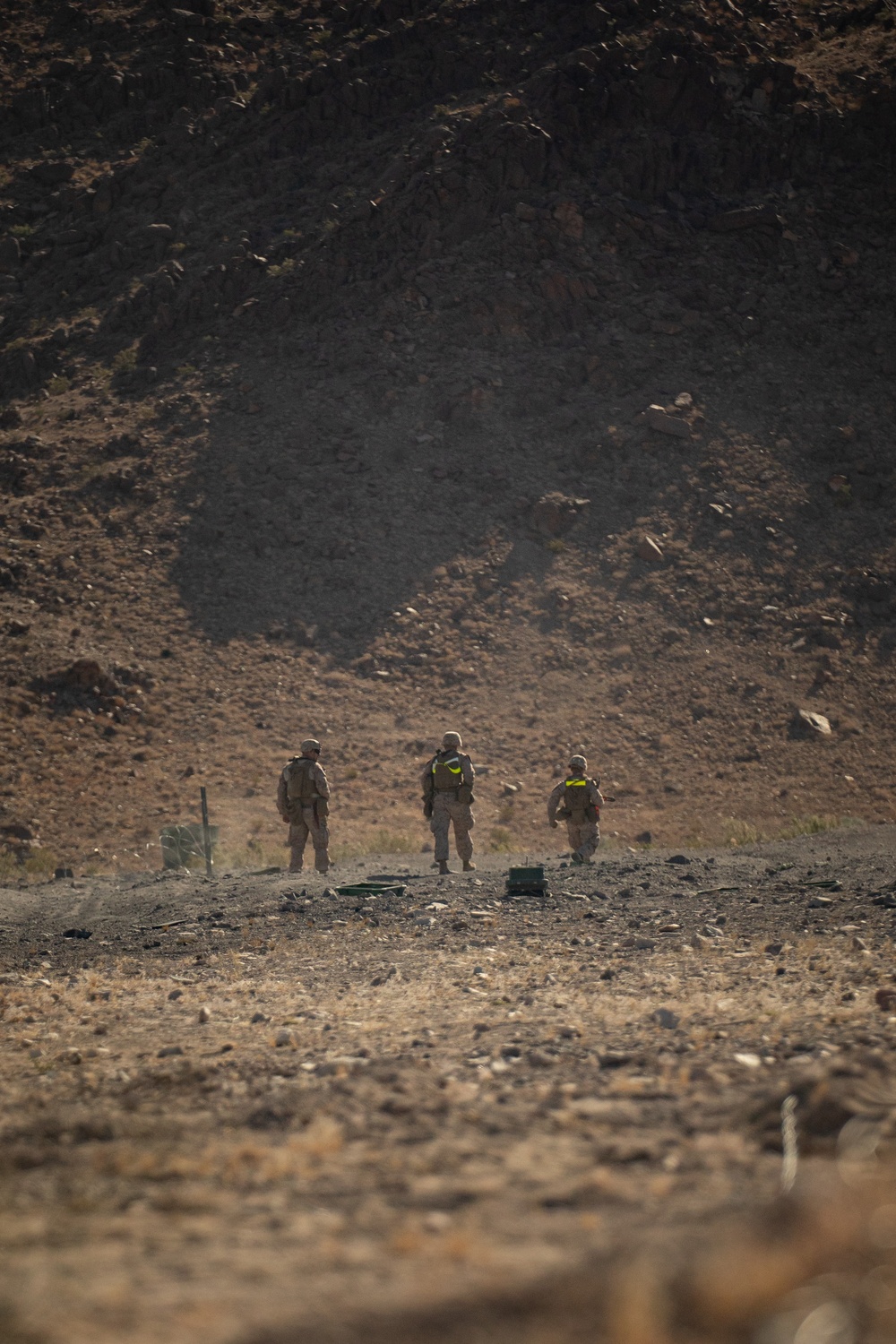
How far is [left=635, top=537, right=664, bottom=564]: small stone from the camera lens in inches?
1174

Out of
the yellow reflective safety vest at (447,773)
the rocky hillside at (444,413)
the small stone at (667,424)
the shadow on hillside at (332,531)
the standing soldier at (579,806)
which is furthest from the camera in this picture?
the small stone at (667,424)

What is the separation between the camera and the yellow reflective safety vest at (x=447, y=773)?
1487 cm

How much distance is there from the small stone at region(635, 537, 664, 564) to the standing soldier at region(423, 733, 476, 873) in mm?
15698

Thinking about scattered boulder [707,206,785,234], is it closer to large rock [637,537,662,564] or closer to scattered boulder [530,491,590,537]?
scattered boulder [530,491,590,537]

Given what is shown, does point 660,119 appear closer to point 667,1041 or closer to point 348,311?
point 348,311

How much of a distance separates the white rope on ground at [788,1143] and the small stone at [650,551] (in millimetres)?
26368

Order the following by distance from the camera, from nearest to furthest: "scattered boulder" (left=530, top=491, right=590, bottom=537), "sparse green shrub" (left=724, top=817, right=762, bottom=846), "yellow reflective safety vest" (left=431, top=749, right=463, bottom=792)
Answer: "yellow reflective safety vest" (left=431, top=749, right=463, bottom=792) → "sparse green shrub" (left=724, top=817, right=762, bottom=846) → "scattered boulder" (left=530, top=491, right=590, bottom=537)

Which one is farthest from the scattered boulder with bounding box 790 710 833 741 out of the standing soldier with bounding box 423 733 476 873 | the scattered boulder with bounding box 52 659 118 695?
the scattered boulder with bounding box 52 659 118 695

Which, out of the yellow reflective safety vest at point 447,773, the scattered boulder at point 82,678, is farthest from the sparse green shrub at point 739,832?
the scattered boulder at point 82,678

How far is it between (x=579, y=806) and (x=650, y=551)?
15549 millimetres

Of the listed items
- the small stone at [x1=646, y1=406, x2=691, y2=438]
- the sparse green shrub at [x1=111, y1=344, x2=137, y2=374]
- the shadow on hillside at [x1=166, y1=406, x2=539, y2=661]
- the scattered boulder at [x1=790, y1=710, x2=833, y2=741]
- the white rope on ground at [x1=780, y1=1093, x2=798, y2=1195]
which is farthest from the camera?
the sparse green shrub at [x1=111, y1=344, x2=137, y2=374]

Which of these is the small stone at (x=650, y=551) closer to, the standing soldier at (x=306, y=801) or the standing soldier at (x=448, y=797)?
the standing soldier at (x=448, y=797)

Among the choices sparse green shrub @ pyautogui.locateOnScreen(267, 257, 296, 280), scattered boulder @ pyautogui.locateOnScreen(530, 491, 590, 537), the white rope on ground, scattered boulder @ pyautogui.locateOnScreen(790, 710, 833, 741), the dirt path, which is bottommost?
the dirt path

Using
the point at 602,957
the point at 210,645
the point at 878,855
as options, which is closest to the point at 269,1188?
the point at 602,957
